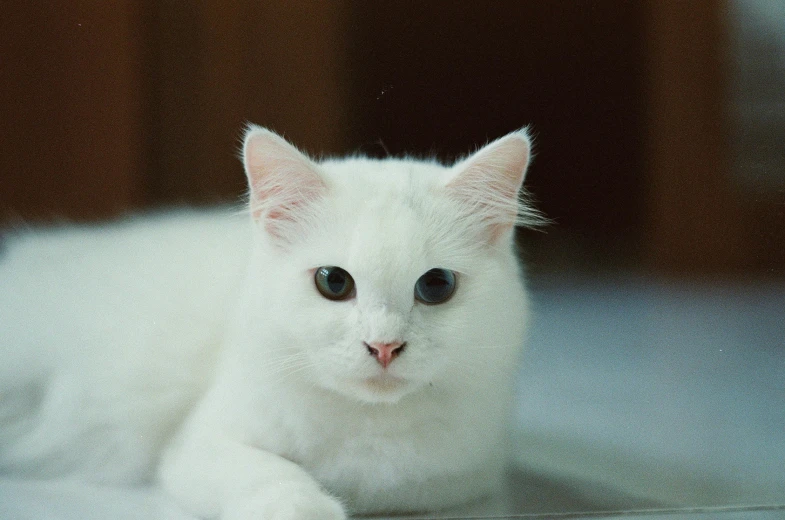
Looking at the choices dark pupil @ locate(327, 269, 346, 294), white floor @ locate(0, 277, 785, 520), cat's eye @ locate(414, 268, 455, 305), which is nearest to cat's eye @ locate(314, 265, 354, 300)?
dark pupil @ locate(327, 269, 346, 294)

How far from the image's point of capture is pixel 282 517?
906 millimetres

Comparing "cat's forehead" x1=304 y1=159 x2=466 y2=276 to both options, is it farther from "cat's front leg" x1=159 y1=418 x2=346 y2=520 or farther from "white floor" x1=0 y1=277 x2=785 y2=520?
"white floor" x1=0 y1=277 x2=785 y2=520

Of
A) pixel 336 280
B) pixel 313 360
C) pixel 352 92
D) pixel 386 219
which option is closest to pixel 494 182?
pixel 386 219

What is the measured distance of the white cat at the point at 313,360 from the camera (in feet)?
3.29

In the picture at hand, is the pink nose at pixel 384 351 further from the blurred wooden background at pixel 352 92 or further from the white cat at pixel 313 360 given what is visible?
the blurred wooden background at pixel 352 92

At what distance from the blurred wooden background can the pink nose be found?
A: 0.74 meters

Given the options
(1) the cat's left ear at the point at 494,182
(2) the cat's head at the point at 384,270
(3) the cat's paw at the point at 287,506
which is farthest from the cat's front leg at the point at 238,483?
(1) the cat's left ear at the point at 494,182

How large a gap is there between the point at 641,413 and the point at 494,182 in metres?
0.69

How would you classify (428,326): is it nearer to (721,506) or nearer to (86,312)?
(721,506)

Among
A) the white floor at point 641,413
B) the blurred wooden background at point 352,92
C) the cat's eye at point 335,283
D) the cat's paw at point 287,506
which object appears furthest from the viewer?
the blurred wooden background at point 352,92

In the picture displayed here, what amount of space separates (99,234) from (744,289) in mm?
1544

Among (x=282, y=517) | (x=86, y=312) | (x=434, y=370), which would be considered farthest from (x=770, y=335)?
(x=86, y=312)

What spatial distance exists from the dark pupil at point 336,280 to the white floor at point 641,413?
0.41 meters

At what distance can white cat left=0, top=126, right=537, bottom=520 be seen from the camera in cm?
100
